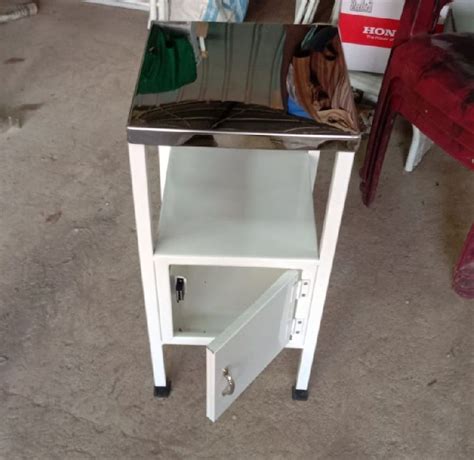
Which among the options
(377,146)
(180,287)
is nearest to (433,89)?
(377,146)

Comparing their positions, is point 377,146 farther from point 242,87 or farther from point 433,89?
point 242,87

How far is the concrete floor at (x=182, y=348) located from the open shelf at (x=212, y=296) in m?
0.14

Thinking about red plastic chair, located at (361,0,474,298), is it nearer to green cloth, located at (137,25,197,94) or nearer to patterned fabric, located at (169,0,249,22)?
green cloth, located at (137,25,197,94)

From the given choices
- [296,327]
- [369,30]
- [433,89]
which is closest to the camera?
[296,327]

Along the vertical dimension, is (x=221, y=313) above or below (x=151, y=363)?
above

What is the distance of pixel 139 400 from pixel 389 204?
0.75m

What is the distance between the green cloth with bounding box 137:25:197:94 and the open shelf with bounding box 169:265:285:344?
1.02 ft

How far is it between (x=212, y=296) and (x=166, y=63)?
0.39 m

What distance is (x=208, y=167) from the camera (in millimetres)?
1028

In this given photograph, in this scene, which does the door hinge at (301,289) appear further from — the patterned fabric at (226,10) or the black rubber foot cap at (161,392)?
the patterned fabric at (226,10)

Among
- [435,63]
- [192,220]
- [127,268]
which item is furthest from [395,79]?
[127,268]

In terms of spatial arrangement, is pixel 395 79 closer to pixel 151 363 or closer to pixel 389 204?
pixel 389 204

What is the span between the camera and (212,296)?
1.00 metres

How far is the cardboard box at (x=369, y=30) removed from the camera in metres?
1.51
